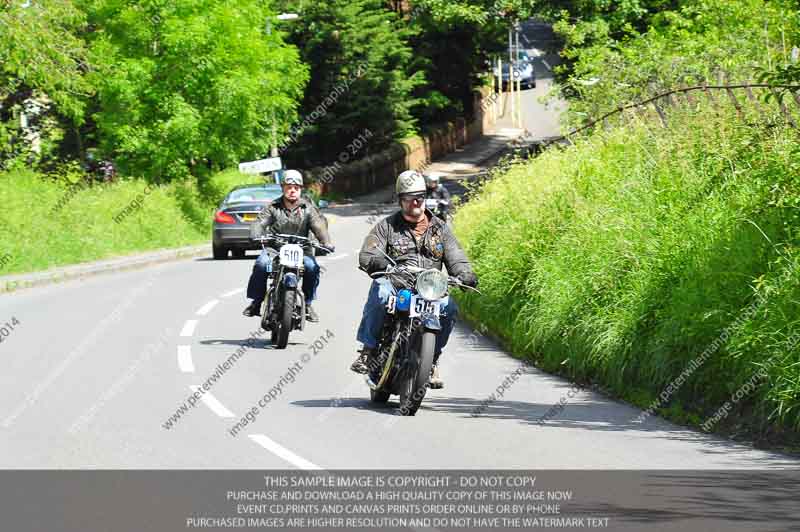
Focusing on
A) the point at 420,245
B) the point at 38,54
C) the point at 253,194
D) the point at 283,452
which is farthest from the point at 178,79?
the point at 283,452

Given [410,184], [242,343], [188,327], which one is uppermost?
[410,184]

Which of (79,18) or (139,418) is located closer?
(139,418)

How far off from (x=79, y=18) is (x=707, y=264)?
24.3 meters

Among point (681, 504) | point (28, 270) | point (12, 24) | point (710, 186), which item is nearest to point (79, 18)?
point (12, 24)

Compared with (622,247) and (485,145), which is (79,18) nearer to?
(622,247)

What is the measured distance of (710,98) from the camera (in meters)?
17.2

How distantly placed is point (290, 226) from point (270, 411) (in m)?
5.25

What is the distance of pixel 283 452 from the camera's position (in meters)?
9.81

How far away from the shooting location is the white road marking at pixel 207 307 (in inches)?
804

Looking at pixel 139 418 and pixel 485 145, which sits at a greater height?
pixel 139 418

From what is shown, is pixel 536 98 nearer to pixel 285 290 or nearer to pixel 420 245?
pixel 285 290

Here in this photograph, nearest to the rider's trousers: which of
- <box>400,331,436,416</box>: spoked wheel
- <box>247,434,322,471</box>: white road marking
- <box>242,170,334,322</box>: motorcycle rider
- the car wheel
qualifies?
<box>400,331,436,416</box>: spoked wheel

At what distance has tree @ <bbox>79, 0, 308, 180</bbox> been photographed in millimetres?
37562

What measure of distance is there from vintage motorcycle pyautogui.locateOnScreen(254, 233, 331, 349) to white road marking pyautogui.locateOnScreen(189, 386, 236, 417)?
3.22 metres
